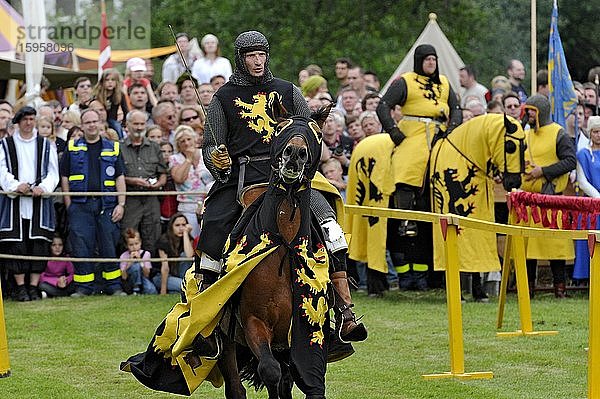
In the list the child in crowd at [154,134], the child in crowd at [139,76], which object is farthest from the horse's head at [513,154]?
the child in crowd at [139,76]

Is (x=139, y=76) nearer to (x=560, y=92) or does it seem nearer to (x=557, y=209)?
(x=560, y=92)

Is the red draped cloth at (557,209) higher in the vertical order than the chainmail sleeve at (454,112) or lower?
lower

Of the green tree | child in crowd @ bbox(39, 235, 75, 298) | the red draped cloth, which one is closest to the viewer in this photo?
the red draped cloth

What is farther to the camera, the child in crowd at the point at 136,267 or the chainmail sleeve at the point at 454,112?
the child in crowd at the point at 136,267

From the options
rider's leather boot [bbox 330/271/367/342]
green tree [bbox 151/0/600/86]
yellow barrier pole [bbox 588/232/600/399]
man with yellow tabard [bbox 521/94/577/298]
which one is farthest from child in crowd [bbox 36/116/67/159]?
green tree [bbox 151/0/600/86]

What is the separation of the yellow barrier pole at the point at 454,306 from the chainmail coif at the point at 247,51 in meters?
2.10

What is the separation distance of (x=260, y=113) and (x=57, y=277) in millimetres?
7209

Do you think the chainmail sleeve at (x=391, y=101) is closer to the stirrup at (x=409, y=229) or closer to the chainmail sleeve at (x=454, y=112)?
the chainmail sleeve at (x=454, y=112)

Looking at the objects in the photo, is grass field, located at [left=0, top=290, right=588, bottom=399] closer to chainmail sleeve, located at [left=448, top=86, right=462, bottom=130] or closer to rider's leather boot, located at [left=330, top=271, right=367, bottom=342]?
rider's leather boot, located at [left=330, top=271, right=367, bottom=342]

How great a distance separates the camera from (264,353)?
24.1 feet

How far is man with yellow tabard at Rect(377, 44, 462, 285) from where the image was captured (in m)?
14.1

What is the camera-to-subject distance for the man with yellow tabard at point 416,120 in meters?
14.1

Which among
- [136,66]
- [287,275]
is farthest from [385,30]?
[287,275]

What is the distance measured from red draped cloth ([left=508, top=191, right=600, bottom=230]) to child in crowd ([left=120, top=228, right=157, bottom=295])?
5.03 m
